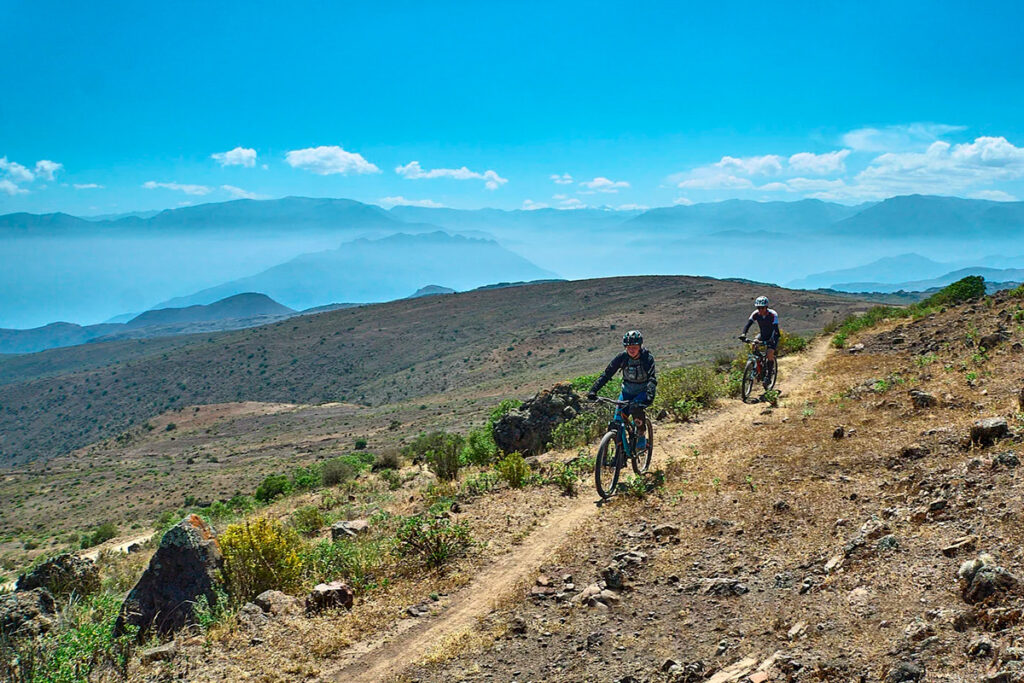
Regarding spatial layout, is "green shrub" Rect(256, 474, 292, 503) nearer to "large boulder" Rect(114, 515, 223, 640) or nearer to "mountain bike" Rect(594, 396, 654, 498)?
"large boulder" Rect(114, 515, 223, 640)

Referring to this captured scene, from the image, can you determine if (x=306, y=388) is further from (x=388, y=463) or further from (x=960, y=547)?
(x=960, y=547)

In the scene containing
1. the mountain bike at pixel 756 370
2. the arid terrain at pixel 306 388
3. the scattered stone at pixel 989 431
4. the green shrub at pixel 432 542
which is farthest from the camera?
the arid terrain at pixel 306 388

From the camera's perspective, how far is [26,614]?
5.83m

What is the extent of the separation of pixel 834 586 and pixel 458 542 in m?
4.08

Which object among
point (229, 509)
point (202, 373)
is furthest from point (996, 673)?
point (202, 373)

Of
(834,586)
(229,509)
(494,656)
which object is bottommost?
Result: (229,509)

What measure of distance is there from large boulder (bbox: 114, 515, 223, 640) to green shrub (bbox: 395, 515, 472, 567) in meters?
2.13

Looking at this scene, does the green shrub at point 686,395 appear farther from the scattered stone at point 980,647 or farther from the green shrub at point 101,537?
the green shrub at point 101,537

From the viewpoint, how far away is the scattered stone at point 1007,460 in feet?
19.1

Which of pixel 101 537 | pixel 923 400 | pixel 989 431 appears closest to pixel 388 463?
pixel 101 537

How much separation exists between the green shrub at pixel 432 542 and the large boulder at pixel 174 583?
2.13 meters

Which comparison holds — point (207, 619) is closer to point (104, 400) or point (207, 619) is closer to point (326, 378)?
point (326, 378)

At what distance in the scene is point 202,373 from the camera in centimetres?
9756

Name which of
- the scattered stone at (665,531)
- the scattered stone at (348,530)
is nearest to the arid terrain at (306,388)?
the scattered stone at (348,530)
